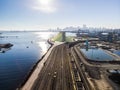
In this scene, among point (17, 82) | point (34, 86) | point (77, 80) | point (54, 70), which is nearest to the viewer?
point (34, 86)

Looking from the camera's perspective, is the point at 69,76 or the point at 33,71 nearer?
the point at 69,76

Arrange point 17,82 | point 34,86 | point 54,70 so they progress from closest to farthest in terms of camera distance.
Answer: point 34,86 < point 17,82 < point 54,70

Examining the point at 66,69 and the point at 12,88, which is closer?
the point at 12,88

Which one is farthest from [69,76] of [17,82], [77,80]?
[17,82]

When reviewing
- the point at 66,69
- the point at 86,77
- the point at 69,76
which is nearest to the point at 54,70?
the point at 66,69

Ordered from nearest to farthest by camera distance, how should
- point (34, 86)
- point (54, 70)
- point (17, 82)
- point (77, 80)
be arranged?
point (34, 86), point (77, 80), point (17, 82), point (54, 70)

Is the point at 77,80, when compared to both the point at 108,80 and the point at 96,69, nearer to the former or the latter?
the point at 108,80

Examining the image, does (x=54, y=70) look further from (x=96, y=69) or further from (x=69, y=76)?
(x=96, y=69)

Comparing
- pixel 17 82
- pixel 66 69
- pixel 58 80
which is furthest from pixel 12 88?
pixel 66 69

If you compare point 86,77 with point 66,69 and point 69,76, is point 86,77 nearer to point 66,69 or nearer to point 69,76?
point 69,76
